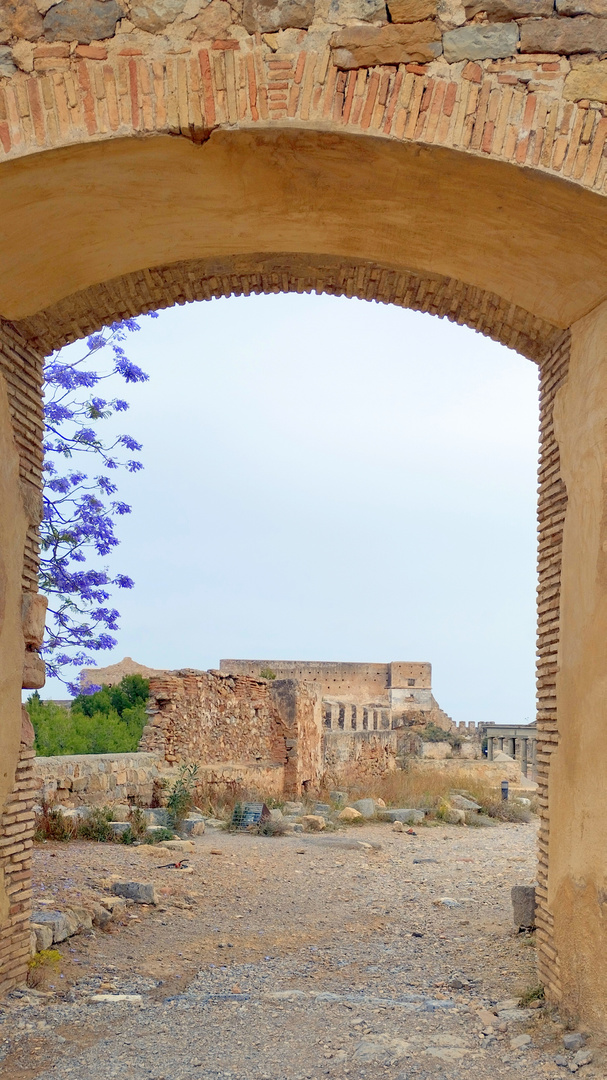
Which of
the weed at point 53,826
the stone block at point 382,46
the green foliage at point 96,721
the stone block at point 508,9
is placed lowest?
the weed at point 53,826

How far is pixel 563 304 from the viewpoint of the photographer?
4.81m

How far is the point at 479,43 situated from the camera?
395 centimetres

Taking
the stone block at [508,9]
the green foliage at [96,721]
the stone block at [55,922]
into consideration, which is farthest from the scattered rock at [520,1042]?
the green foliage at [96,721]

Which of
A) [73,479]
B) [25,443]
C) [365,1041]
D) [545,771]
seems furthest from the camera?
[73,479]

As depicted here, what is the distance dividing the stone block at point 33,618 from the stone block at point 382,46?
3210mm

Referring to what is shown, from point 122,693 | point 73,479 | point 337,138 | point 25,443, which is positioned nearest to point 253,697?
point 122,693

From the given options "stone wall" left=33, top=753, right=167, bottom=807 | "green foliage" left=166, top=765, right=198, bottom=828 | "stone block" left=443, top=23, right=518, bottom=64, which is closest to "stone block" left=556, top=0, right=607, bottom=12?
"stone block" left=443, top=23, right=518, bottom=64

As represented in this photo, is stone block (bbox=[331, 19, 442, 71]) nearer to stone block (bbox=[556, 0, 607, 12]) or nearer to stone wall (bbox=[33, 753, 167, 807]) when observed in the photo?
stone block (bbox=[556, 0, 607, 12])

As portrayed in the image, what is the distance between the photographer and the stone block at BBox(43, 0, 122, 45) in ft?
13.1

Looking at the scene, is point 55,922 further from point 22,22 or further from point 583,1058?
point 22,22

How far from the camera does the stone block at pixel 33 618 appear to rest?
5.19m

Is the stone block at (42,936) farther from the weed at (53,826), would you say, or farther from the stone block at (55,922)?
the weed at (53,826)

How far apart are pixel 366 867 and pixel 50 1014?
17.7ft

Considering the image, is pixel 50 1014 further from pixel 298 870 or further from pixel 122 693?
pixel 122 693
